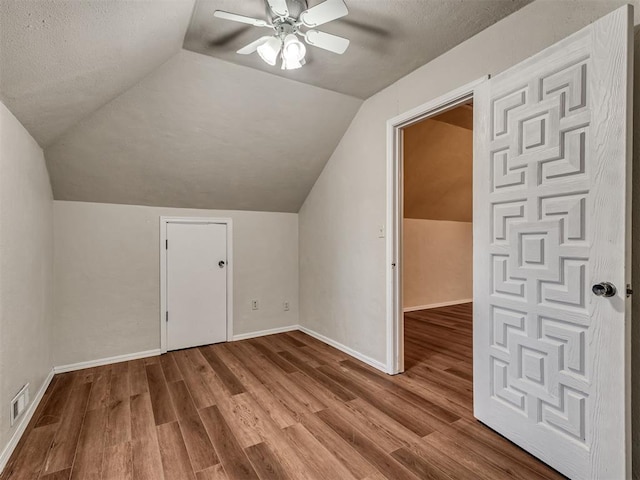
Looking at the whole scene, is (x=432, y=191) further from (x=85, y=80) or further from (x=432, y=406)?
(x=85, y=80)

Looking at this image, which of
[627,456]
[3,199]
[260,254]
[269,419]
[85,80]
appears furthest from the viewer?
[260,254]

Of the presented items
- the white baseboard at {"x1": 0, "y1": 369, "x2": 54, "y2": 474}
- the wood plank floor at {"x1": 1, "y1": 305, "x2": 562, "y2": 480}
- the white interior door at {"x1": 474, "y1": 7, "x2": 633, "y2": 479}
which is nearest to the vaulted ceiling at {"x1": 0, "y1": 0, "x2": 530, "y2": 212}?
the white interior door at {"x1": 474, "y1": 7, "x2": 633, "y2": 479}

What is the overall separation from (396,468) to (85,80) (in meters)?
2.66

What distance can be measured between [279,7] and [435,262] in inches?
178

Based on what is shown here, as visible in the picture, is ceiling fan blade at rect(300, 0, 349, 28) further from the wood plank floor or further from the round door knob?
the wood plank floor

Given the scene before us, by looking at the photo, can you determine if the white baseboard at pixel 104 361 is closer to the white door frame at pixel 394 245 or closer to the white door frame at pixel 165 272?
the white door frame at pixel 165 272

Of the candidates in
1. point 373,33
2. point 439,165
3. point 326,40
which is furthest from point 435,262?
point 326,40

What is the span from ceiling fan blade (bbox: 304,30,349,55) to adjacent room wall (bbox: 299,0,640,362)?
83cm

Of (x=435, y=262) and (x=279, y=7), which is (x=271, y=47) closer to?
(x=279, y=7)

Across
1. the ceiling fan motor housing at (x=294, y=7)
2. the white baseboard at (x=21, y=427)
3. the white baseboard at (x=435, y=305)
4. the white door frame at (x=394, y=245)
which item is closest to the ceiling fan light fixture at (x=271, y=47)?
the ceiling fan motor housing at (x=294, y=7)

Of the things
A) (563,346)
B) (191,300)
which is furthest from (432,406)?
(191,300)

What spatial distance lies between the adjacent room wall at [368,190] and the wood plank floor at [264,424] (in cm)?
52

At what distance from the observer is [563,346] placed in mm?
1451

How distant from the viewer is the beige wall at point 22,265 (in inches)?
64.5
